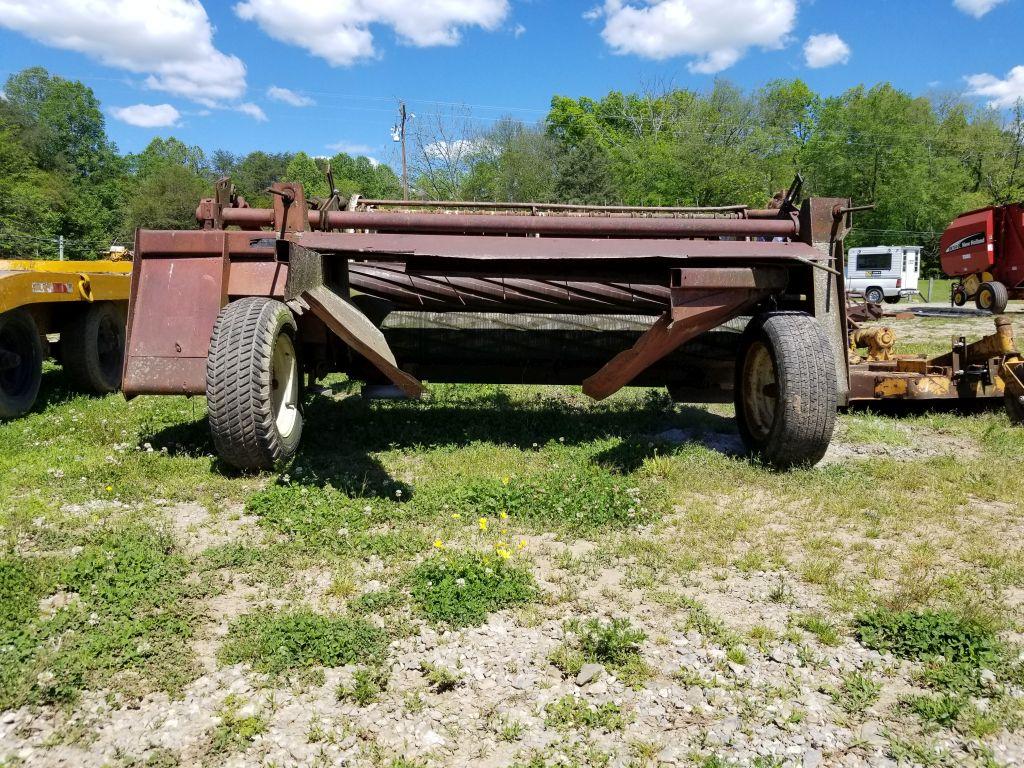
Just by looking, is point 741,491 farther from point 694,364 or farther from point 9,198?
point 9,198

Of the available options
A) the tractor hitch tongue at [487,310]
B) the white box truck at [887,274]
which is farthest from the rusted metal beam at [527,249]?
the white box truck at [887,274]

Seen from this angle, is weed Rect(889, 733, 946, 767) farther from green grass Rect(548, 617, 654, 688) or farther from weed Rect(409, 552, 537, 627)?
weed Rect(409, 552, 537, 627)

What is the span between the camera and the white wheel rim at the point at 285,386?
194 inches

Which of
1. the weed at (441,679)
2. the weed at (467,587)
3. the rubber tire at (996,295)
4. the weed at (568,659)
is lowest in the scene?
the weed at (441,679)

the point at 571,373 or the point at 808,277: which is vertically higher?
the point at 808,277

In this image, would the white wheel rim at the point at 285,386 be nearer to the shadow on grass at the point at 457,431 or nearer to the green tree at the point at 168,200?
the shadow on grass at the point at 457,431

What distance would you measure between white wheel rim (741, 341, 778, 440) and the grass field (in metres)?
0.42

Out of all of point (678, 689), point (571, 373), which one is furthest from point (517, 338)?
point (678, 689)

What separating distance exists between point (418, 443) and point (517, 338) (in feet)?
3.67

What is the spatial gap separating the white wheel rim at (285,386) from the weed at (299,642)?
2.02m

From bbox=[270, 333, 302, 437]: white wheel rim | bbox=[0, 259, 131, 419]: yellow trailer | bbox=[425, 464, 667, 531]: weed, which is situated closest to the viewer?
bbox=[425, 464, 667, 531]: weed

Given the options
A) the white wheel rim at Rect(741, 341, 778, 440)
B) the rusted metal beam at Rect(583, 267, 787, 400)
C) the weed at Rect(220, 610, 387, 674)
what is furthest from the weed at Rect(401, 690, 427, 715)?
the white wheel rim at Rect(741, 341, 778, 440)

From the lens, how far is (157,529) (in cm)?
→ 388

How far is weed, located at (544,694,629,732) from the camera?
242 cm
